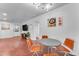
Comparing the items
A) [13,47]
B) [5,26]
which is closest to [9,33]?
[5,26]

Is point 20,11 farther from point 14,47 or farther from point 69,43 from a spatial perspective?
point 69,43

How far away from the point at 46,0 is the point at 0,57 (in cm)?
123

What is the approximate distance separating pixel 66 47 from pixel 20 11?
1.01 metres

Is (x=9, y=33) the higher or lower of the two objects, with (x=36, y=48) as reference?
higher

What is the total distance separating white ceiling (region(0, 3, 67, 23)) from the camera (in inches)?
66.1

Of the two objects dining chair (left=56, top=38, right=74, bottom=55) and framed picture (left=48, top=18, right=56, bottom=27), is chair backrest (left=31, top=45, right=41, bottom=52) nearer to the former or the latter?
dining chair (left=56, top=38, right=74, bottom=55)

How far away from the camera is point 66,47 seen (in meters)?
1.77

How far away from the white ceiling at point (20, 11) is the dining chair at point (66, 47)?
24.1 inches

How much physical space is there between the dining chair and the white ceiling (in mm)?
612

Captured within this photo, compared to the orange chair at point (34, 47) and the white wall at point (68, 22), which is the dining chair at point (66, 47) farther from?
the orange chair at point (34, 47)

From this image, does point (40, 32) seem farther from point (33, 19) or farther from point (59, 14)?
point (59, 14)

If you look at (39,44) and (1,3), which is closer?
(1,3)

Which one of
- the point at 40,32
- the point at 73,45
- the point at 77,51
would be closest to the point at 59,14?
the point at 40,32

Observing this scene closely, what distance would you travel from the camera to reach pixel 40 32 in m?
1.77
